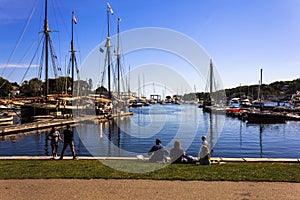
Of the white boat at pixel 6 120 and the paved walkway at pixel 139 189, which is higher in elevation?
the paved walkway at pixel 139 189

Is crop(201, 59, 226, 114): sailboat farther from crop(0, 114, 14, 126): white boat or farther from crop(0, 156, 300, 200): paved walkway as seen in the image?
crop(0, 156, 300, 200): paved walkway

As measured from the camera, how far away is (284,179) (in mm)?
10805

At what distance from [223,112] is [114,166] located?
83401mm

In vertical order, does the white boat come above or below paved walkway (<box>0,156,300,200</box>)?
below

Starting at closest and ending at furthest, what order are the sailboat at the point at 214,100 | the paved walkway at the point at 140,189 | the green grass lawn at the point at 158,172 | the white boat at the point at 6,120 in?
the paved walkway at the point at 140,189 < the green grass lawn at the point at 158,172 < the white boat at the point at 6,120 < the sailboat at the point at 214,100

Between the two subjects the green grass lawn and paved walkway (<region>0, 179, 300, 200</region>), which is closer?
paved walkway (<region>0, 179, 300, 200</region>)

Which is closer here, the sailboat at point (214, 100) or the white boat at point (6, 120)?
the white boat at point (6, 120)

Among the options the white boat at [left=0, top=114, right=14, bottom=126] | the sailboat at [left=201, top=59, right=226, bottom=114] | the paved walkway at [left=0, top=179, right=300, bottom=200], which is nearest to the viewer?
the paved walkway at [left=0, top=179, right=300, bottom=200]

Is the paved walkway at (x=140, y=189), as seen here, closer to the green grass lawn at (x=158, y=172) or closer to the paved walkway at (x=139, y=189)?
the paved walkway at (x=139, y=189)

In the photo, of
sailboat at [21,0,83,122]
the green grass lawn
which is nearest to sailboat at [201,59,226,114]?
sailboat at [21,0,83,122]

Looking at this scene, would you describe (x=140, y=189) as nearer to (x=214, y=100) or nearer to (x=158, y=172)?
(x=158, y=172)

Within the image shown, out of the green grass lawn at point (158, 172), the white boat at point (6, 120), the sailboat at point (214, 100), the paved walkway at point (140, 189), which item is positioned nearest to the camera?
the paved walkway at point (140, 189)

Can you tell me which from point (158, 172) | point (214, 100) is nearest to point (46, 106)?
point (158, 172)

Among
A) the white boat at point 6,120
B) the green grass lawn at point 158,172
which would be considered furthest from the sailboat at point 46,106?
the green grass lawn at point 158,172
